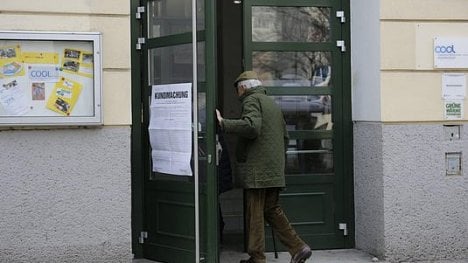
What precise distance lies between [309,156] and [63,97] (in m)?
Result: 2.72

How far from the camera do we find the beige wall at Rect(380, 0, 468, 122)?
6875 millimetres

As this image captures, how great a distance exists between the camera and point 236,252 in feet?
24.2

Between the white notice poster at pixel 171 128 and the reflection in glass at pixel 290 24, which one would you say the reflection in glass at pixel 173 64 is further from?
the reflection in glass at pixel 290 24

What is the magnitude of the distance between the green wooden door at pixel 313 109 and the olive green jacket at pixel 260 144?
0.89 m

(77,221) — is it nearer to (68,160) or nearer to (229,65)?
(68,160)

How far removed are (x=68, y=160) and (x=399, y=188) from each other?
328 centimetres

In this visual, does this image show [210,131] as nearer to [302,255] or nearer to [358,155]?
[302,255]

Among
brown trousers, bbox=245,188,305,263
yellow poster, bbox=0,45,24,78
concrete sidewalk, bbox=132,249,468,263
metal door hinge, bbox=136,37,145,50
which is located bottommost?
concrete sidewalk, bbox=132,249,468,263

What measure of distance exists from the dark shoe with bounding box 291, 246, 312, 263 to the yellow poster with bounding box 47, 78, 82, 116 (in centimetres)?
252

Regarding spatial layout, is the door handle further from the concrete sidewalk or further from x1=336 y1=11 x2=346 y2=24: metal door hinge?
x1=336 y1=11 x2=346 y2=24: metal door hinge

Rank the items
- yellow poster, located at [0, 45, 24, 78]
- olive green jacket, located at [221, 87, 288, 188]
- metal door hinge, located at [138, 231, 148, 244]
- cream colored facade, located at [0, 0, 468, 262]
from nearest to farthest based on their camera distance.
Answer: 1. yellow poster, located at [0, 45, 24, 78]
2. cream colored facade, located at [0, 0, 468, 262]
3. olive green jacket, located at [221, 87, 288, 188]
4. metal door hinge, located at [138, 231, 148, 244]

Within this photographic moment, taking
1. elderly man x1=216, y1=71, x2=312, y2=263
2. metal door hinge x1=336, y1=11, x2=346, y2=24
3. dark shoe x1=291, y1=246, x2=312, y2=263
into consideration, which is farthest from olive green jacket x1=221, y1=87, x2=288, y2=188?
metal door hinge x1=336, y1=11, x2=346, y2=24

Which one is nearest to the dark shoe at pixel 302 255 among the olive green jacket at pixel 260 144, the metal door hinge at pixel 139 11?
the olive green jacket at pixel 260 144

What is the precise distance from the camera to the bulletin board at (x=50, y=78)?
6.05 m
